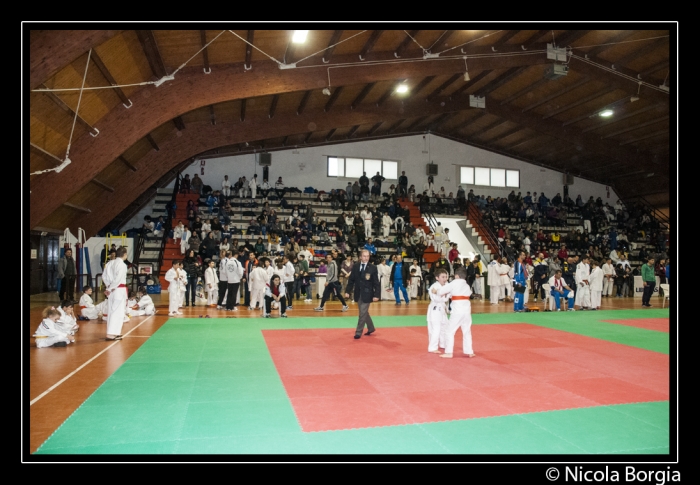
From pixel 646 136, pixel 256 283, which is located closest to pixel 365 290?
pixel 256 283

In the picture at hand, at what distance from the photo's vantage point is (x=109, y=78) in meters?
11.2

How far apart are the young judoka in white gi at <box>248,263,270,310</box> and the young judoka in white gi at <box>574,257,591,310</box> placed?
9.57 meters

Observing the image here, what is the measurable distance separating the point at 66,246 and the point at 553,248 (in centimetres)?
2133

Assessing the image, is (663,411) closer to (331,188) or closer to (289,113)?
(289,113)

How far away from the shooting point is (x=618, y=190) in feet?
101

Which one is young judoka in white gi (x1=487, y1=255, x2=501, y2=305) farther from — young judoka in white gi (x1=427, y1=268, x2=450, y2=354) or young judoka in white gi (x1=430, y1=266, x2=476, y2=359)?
young judoka in white gi (x1=430, y1=266, x2=476, y2=359)

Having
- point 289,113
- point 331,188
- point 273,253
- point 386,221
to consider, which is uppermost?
point 289,113

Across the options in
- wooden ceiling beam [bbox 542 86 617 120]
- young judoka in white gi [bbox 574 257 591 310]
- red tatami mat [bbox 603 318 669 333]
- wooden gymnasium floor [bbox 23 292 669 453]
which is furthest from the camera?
wooden ceiling beam [bbox 542 86 617 120]

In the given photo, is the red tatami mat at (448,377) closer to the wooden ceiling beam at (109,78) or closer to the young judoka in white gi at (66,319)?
the young judoka in white gi at (66,319)

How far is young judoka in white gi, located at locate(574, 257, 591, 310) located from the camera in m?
14.6

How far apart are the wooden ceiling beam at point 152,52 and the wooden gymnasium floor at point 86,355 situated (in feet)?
20.8

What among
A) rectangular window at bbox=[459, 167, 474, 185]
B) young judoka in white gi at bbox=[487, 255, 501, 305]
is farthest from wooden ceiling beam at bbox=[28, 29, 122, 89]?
rectangular window at bbox=[459, 167, 474, 185]

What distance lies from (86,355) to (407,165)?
22719 mm

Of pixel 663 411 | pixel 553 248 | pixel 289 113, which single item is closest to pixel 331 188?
pixel 289 113
